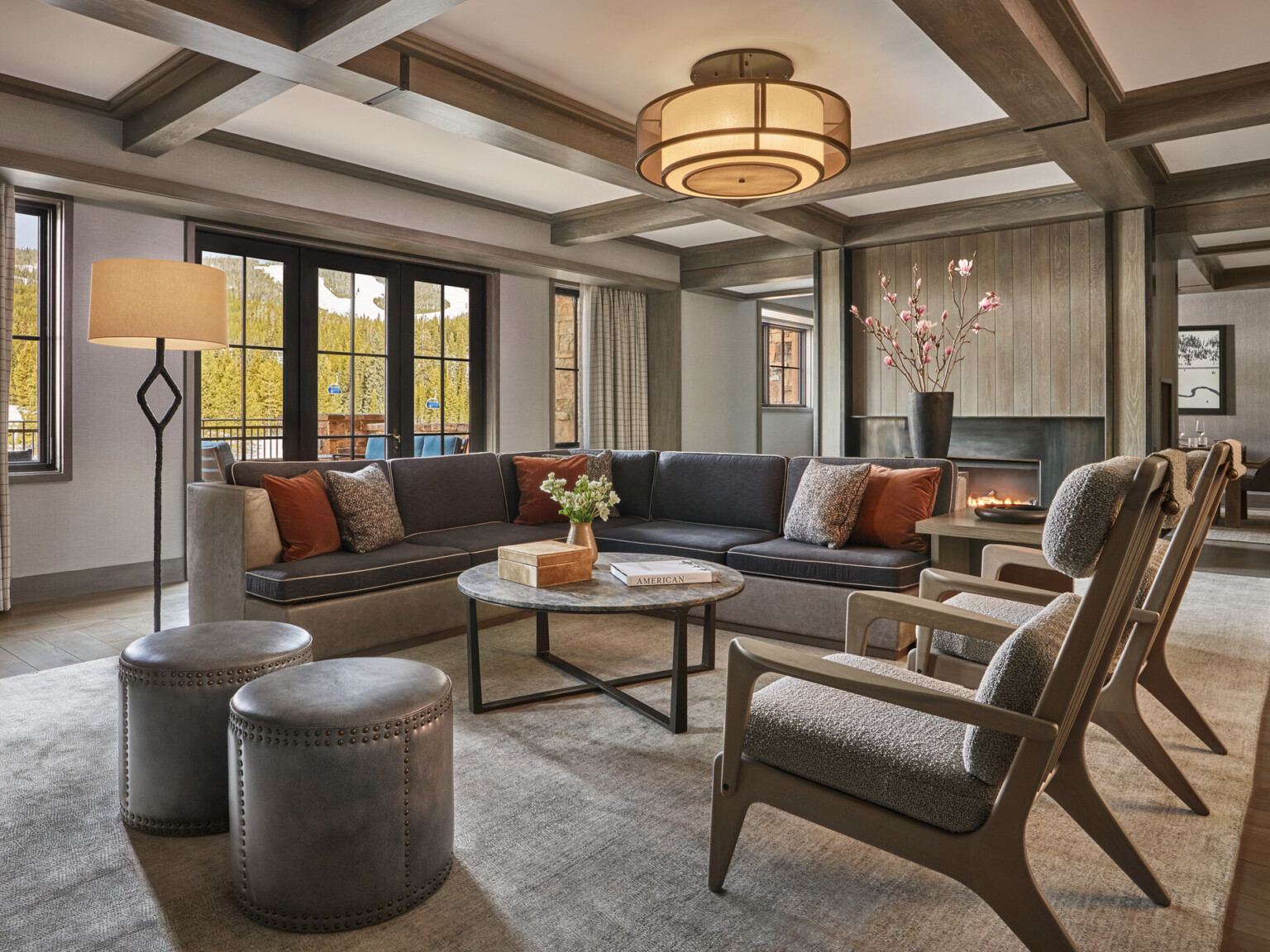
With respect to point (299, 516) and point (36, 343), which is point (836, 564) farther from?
point (36, 343)

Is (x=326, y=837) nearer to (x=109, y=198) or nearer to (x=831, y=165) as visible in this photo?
(x=831, y=165)

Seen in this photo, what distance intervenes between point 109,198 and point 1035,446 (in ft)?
20.5

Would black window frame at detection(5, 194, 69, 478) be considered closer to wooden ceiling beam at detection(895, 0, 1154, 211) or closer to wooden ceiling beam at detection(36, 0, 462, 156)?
wooden ceiling beam at detection(36, 0, 462, 156)

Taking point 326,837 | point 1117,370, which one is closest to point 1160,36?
point 1117,370

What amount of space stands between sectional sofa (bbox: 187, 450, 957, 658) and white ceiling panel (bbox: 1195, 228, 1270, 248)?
5.28 meters

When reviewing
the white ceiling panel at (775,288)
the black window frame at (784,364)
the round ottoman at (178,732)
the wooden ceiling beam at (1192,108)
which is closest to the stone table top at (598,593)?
the round ottoman at (178,732)

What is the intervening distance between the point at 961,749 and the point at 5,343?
4.75m

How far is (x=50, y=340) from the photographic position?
4496 millimetres

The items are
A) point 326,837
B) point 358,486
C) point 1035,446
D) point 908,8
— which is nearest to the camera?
point 326,837

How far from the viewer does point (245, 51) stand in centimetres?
317

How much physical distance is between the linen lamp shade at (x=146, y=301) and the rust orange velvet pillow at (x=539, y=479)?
1.92m

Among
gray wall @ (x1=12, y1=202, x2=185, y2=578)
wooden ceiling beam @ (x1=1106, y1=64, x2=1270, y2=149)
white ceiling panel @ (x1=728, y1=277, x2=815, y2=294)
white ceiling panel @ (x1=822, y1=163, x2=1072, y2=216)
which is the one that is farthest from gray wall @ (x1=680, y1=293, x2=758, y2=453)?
gray wall @ (x1=12, y1=202, x2=185, y2=578)

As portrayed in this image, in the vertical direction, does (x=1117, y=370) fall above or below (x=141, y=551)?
above

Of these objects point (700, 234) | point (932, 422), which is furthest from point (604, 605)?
point (700, 234)
